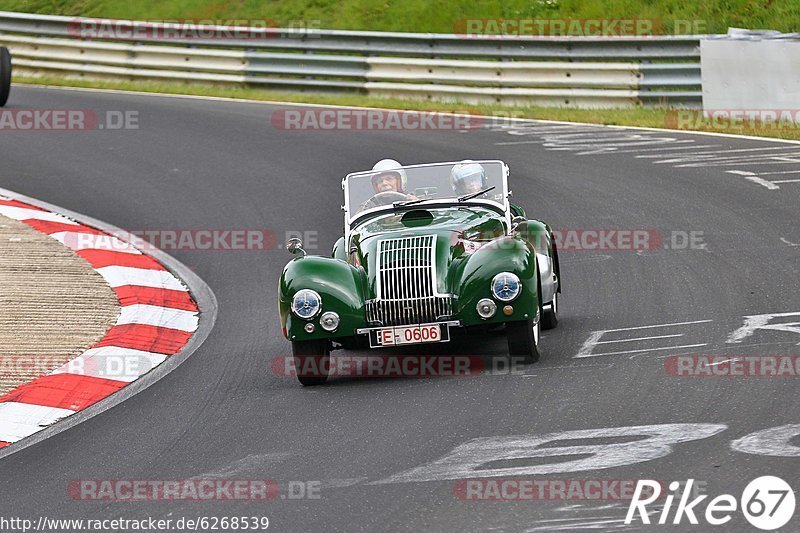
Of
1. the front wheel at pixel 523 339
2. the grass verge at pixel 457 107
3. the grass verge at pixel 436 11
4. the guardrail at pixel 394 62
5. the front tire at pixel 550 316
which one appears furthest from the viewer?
the grass verge at pixel 436 11

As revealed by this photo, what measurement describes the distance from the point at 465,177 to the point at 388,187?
582 millimetres

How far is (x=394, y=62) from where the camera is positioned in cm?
2195

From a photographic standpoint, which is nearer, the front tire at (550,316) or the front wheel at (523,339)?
the front wheel at (523,339)

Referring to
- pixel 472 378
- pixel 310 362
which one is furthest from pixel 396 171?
pixel 472 378

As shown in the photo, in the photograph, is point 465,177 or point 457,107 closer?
point 465,177

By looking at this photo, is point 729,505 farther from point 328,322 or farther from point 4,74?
point 4,74

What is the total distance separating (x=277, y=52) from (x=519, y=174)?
981 centimetres

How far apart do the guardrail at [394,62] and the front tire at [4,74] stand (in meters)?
3.88

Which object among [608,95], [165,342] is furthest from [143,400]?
[608,95]

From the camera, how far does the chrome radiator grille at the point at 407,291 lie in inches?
344

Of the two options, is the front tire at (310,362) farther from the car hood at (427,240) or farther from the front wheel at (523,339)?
the front wheel at (523,339)

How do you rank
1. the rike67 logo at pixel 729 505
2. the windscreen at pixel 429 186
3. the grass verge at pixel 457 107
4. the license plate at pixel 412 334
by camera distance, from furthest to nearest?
the grass verge at pixel 457 107
the windscreen at pixel 429 186
the license plate at pixel 412 334
the rike67 logo at pixel 729 505

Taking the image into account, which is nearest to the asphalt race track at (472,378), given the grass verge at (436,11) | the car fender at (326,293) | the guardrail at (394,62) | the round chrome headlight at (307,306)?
the car fender at (326,293)

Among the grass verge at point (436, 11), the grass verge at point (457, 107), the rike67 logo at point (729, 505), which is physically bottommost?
the rike67 logo at point (729, 505)
